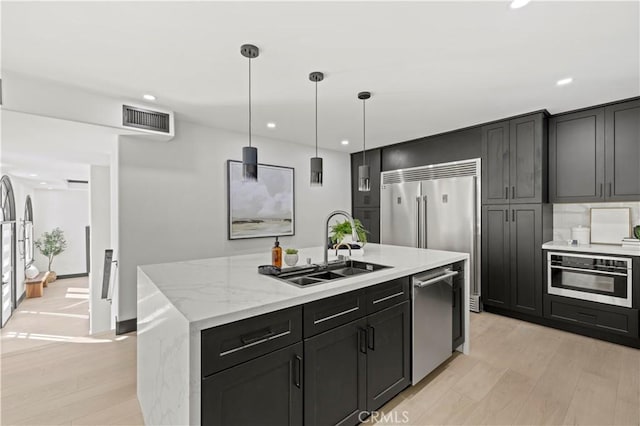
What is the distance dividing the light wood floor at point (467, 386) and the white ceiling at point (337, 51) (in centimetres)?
244

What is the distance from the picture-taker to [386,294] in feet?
6.32

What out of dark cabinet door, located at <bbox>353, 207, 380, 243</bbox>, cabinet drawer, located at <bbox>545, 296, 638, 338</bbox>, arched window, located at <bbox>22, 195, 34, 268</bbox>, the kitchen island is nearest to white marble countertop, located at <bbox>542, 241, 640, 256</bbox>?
cabinet drawer, located at <bbox>545, 296, 638, 338</bbox>

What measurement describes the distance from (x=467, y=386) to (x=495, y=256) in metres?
2.09

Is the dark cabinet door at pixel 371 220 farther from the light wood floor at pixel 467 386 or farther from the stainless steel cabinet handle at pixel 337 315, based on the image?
the stainless steel cabinet handle at pixel 337 315

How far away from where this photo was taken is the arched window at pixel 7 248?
15.1 ft

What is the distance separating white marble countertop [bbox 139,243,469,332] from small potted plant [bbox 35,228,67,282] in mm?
7725

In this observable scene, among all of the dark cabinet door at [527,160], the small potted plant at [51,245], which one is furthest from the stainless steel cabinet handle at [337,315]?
the small potted plant at [51,245]

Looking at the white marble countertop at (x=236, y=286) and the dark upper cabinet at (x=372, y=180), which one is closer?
the white marble countertop at (x=236, y=286)

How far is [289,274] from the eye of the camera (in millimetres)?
1916

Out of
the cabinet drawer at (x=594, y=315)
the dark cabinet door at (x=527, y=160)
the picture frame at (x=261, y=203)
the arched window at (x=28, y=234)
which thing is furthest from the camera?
the arched window at (x=28, y=234)

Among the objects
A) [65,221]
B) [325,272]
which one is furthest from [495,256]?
[65,221]

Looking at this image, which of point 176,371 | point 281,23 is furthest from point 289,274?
point 281,23

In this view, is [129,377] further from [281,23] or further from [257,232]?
[281,23]

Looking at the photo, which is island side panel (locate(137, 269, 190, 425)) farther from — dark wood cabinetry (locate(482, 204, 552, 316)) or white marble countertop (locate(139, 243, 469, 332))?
dark wood cabinetry (locate(482, 204, 552, 316))
